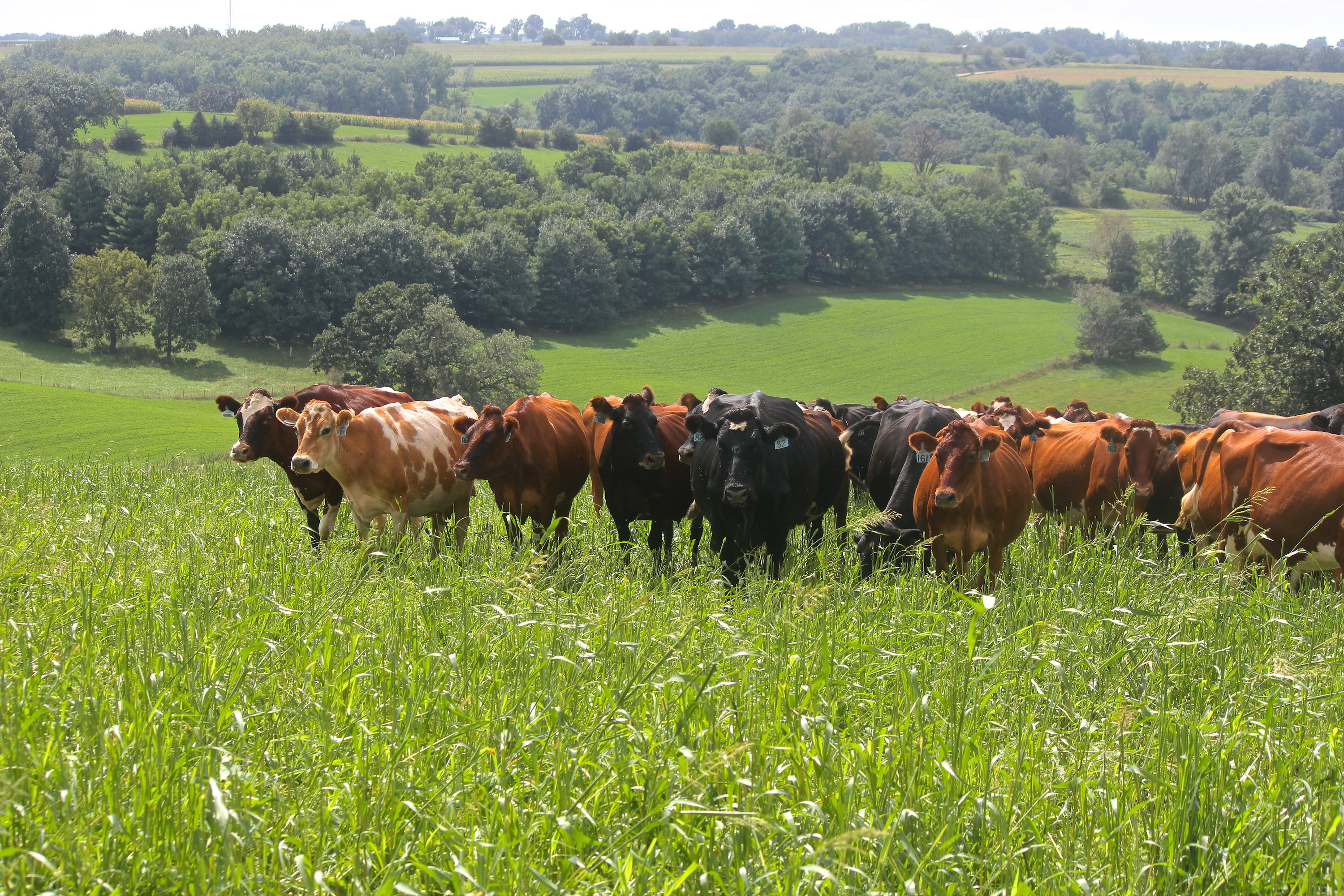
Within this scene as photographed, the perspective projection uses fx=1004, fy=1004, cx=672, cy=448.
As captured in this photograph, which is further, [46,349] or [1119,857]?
[46,349]

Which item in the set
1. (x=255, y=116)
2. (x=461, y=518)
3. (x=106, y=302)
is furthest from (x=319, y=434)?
(x=255, y=116)

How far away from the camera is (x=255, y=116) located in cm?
12175

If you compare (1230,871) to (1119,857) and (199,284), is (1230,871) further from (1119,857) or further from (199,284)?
(199,284)

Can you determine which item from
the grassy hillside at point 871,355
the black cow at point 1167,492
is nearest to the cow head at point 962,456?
the black cow at point 1167,492

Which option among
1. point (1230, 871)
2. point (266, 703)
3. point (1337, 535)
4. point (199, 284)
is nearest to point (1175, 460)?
point (1337, 535)

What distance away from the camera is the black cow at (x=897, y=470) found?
9.70 m

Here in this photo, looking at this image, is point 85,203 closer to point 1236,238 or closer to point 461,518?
point 461,518

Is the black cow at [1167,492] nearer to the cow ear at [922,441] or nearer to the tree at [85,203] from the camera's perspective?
the cow ear at [922,441]

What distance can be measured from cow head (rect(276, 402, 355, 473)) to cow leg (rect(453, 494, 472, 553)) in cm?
138

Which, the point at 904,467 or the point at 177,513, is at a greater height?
the point at 904,467

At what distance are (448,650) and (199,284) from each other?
70.8 meters

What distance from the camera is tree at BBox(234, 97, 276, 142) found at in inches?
4761

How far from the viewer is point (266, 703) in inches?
180

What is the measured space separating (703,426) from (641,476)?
122 centimetres
